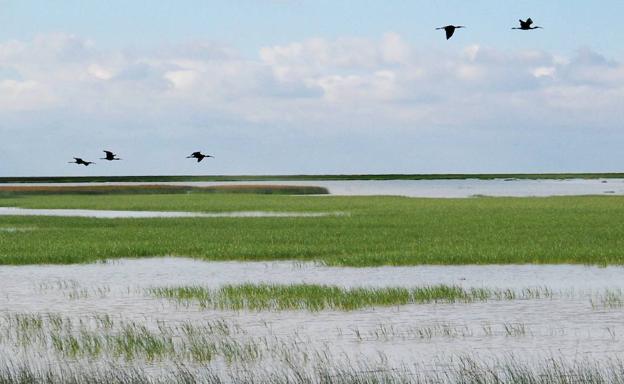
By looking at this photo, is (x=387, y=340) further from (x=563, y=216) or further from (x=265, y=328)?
(x=563, y=216)

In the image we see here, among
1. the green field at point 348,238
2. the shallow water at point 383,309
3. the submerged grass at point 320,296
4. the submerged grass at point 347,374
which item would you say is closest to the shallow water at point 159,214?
the green field at point 348,238

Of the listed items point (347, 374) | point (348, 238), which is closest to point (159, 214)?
point (348, 238)

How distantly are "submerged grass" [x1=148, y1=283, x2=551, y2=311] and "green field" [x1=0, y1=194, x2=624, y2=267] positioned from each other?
6.14 metres

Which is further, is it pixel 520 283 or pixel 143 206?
pixel 143 206

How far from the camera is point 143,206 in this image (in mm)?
64312

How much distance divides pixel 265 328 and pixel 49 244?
1804 cm

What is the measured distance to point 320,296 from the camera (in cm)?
1964

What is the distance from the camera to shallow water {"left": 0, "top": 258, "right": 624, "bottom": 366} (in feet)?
49.0

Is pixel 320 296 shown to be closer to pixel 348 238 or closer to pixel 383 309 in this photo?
pixel 383 309

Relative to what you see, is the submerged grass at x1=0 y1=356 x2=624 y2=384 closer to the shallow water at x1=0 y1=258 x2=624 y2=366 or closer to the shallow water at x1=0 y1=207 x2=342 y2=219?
the shallow water at x1=0 y1=258 x2=624 y2=366

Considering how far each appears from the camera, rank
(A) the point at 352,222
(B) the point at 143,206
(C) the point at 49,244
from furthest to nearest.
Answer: (B) the point at 143,206 < (A) the point at 352,222 < (C) the point at 49,244

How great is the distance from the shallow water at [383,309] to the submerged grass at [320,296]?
492mm

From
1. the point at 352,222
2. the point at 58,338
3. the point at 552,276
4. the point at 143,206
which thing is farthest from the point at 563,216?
the point at 58,338

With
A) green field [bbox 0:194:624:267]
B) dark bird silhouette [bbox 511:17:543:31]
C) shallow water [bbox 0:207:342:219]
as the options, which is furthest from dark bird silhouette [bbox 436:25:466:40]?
shallow water [bbox 0:207:342:219]
